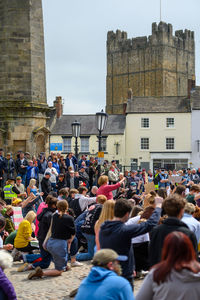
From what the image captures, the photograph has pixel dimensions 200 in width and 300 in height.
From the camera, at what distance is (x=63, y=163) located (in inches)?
820

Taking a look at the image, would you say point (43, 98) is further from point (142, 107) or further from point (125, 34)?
point (125, 34)

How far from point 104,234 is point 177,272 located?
2.68 meters

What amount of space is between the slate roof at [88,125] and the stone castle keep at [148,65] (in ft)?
110

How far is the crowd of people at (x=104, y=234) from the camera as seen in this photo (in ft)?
14.3

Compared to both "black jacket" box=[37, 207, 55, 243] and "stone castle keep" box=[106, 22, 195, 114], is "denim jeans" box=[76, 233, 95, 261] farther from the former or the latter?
"stone castle keep" box=[106, 22, 195, 114]

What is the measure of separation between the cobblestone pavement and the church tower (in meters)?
11.9

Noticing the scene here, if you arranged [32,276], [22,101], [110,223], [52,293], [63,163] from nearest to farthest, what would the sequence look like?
[110,223], [52,293], [32,276], [63,163], [22,101]

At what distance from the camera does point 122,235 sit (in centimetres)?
675

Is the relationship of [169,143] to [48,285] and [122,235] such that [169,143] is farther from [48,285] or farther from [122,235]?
[122,235]

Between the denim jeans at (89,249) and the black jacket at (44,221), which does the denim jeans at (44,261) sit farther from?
the denim jeans at (89,249)

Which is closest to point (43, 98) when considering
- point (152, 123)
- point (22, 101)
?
point (22, 101)

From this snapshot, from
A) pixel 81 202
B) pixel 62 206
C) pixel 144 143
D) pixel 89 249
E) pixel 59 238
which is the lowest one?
pixel 89 249

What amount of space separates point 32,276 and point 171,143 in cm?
5012

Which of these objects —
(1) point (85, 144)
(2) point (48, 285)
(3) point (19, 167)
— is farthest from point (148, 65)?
(2) point (48, 285)
